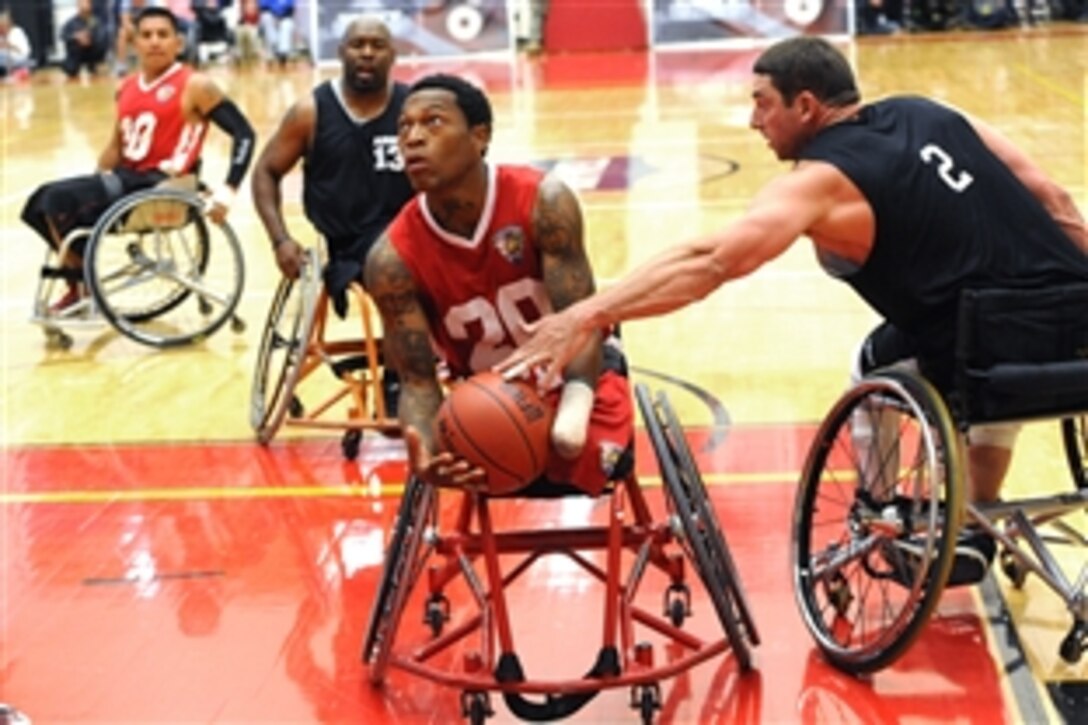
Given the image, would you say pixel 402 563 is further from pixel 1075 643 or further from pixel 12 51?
pixel 12 51

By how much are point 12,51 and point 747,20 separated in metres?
9.33

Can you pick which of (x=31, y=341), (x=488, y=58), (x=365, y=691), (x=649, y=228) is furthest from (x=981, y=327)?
(x=488, y=58)

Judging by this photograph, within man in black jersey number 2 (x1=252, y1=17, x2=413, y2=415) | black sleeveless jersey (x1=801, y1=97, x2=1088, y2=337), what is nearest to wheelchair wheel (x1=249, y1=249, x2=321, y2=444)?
man in black jersey number 2 (x1=252, y1=17, x2=413, y2=415)

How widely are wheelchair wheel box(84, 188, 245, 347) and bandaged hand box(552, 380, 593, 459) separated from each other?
401cm

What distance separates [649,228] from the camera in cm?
1080

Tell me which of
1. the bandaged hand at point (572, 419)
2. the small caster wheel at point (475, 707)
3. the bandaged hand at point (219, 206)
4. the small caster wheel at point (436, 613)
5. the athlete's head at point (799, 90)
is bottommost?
the small caster wheel at point (436, 613)

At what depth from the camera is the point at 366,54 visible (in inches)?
266

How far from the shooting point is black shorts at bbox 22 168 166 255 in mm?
8414

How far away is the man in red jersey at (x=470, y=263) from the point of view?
4492 millimetres

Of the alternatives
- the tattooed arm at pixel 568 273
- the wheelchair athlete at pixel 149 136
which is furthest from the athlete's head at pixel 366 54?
the tattooed arm at pixel 568 273

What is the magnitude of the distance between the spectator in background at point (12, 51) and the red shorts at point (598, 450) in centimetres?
2106

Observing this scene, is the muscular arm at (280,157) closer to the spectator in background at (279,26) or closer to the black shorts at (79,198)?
the black shorts at (79,198)

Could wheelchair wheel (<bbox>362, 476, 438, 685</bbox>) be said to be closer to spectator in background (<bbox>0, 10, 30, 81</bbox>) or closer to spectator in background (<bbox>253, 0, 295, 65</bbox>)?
spectator in background (<bbox>253, 0, 295, 65</bbox>)

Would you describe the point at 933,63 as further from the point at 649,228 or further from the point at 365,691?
the point at 365,691
